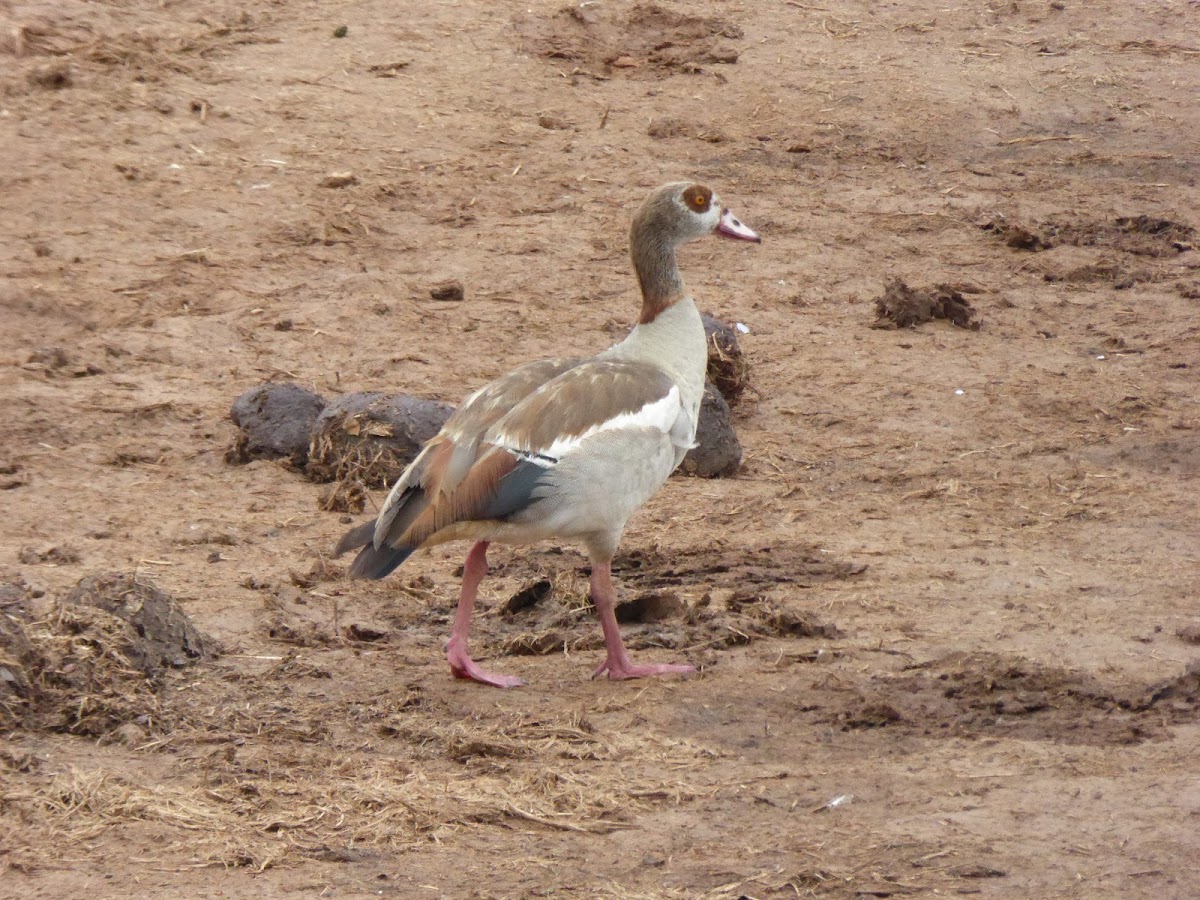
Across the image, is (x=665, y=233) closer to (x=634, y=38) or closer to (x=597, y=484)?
(x=597, y=484)

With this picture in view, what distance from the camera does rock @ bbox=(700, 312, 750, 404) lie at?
8.48m

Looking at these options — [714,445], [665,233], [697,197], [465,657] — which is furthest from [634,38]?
[465,657]

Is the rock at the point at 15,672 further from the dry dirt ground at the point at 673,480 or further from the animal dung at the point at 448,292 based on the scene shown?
the animal dung at the point at 448,292

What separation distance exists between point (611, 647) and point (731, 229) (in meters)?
2.17

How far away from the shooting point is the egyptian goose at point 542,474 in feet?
18.8

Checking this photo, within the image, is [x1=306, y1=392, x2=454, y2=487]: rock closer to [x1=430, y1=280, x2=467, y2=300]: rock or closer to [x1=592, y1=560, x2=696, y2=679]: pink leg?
[x1=592, y1=560, x2=696, y2=679]: pink leg

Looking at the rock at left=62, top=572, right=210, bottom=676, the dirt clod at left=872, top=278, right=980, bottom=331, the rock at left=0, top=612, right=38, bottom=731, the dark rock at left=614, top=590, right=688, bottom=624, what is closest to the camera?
the rock at left=0, top=612, right=38, bottom=731

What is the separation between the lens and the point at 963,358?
30.8ft

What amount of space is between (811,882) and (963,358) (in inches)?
216

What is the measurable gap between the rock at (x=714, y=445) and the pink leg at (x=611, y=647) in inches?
72.7

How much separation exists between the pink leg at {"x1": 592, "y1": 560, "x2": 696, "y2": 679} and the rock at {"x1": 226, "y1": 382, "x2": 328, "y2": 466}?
7.72 ft

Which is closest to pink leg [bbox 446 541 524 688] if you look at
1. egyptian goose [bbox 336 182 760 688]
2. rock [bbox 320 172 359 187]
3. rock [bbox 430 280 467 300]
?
egyptian goose [bbox 336 182 760 688]

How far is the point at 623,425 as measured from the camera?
232 inches

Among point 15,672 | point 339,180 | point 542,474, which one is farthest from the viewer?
point 339,180
